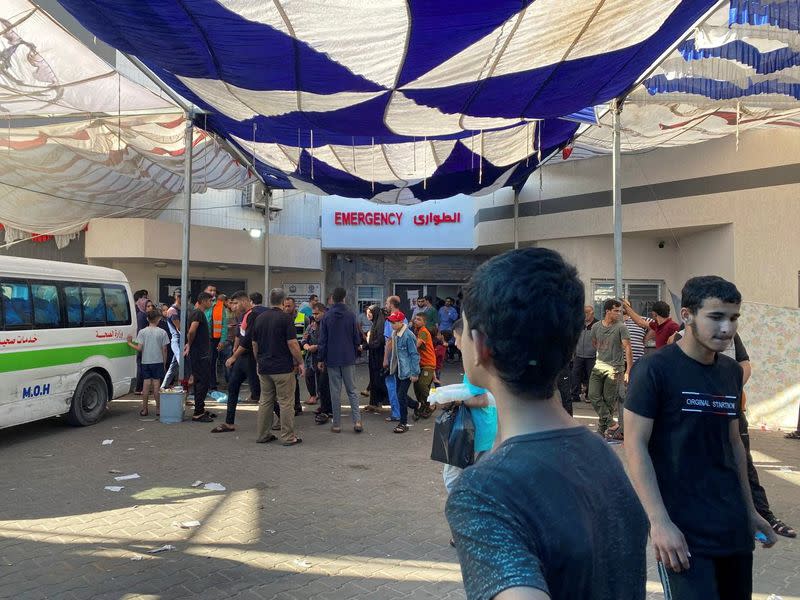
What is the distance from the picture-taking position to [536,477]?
3.53 feet

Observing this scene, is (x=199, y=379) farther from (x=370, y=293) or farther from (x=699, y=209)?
(x=370, y=293)

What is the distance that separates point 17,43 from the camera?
276 inches

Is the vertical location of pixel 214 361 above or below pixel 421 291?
below

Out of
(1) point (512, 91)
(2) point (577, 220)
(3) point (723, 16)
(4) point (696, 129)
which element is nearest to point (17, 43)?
(1) point (512, 91)

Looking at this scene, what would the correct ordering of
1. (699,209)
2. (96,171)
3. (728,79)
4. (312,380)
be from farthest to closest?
(96,171), (699,209), (312,380), (728,79)

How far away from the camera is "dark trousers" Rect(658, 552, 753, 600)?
2.23 m

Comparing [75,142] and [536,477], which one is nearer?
[536,477]

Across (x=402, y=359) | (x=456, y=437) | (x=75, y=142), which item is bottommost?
Answer: (x=456, y=437)

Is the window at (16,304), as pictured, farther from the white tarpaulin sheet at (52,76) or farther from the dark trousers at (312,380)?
the dark trousers at (312,380)

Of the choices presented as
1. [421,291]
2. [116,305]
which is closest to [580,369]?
[116,305]

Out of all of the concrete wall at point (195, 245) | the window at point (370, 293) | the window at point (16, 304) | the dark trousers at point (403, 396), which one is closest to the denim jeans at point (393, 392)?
the dark trousers at point (403, 396)

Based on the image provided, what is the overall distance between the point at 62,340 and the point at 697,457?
8.25 m

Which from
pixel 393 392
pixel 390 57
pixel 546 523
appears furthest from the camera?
pixel 393 392

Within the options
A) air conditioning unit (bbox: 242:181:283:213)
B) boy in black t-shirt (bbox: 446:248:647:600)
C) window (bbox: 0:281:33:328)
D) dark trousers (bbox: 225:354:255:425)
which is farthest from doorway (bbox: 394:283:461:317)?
boy in black t-shirt (bbox: 446:248:647:600)
